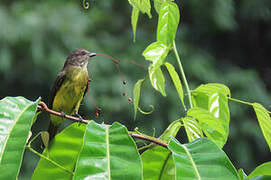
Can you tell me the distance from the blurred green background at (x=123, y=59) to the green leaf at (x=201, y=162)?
529 cm

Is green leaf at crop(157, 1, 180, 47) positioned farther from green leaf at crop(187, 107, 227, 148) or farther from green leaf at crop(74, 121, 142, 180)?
green leaf at crop(74, 121, 142, 180)

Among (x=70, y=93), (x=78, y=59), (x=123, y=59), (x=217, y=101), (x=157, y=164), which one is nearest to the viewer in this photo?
(x=157, y=164)

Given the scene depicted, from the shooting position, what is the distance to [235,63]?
7988 mm

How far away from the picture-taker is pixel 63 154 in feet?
3.21

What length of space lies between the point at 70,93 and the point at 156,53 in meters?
1.31

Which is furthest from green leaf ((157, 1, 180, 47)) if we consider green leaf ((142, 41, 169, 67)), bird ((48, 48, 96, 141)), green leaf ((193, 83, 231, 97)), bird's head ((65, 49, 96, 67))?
bird's head ((65, 49, 96, 67))

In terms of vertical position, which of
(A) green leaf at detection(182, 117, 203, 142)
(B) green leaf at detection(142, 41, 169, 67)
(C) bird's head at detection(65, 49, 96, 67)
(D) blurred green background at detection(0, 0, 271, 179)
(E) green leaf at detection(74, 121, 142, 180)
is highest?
(B) green leaf at detection(142, 41, 169, 67)

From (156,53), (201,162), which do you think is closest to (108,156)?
(201,162)

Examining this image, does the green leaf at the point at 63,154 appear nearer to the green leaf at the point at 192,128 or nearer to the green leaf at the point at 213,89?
the green leaf at the point at 192,128

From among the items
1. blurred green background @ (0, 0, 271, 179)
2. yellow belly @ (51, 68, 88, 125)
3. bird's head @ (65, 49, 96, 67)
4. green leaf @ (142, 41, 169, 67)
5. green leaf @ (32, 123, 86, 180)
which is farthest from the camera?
blurred green background @ (0, 0, 271, 179)

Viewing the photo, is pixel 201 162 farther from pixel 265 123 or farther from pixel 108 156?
pixel 265 123

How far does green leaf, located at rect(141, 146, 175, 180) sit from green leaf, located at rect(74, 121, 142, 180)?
175 mm

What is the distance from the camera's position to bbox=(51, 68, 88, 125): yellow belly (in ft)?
7.57

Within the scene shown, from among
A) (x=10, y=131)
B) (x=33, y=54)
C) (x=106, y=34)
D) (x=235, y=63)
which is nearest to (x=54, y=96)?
(x=10, y=131)
